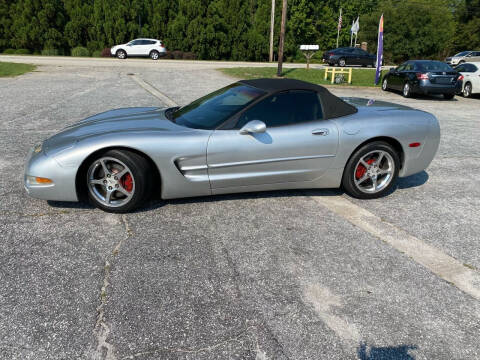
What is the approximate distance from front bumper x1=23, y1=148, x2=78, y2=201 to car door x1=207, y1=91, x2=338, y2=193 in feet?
4.45

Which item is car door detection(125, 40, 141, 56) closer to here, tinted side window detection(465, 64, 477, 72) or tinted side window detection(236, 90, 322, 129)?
tinted side window detection(465, 64, 477, 72)

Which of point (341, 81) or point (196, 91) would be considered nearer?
point (196, 91)

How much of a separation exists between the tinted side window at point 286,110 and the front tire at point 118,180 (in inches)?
43.3

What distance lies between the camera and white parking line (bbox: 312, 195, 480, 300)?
120 inches

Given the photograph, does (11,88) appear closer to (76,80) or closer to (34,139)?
(76,80)

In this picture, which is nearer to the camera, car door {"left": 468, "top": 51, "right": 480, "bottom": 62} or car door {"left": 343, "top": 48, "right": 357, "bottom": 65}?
car door {"left": 343, "top": 48, "right": 357, "bottom": 65}

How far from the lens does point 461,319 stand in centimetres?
261

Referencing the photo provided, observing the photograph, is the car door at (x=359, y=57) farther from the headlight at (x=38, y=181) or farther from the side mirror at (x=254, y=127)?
the headlight at (x=38, y=181)

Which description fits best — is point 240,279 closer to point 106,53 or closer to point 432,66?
point 432,66

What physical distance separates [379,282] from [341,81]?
1597 centimetres

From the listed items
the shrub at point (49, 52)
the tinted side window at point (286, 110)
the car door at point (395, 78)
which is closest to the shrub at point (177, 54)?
the shrub at point (49, 52)

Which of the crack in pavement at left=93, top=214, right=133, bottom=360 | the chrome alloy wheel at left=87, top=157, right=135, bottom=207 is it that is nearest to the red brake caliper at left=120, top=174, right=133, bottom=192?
the chrome alloy wheel at left=87, top=157, right=135, bottom=207

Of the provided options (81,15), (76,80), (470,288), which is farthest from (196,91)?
(81,15)

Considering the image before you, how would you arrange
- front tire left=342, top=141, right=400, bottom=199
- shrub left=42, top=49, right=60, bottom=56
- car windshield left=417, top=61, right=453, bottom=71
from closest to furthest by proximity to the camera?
1. front tire left=342, top=141, right=400, bottom=199
2. car windshield left=417, top=61, right=453, bottom=71
3. shrub left=42, top=49, right=60, bottom=56
